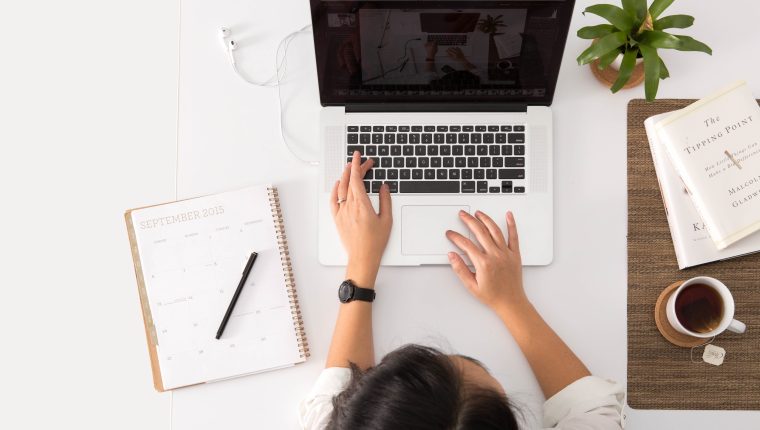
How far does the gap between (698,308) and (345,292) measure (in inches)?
19.7

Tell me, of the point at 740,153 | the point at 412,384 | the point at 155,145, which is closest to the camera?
the point at 412,384

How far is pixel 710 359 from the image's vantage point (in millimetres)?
857

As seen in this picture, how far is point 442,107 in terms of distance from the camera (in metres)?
0.90

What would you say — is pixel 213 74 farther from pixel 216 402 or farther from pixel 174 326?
pixel 216 402

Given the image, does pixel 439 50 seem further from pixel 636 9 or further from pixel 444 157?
pixel 636 9

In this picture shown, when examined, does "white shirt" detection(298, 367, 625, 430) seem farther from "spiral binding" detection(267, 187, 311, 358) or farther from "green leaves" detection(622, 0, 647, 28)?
"green leaves" detection(622, 0, 647, 28)

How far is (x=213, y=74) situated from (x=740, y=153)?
0.80 meters

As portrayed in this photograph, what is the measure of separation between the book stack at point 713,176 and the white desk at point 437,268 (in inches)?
2.5

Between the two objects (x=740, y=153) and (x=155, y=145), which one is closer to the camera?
(x=740, y=153)

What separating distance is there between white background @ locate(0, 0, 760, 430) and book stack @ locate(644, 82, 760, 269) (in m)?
0.07

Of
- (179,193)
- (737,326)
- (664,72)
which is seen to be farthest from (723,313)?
(179,193)

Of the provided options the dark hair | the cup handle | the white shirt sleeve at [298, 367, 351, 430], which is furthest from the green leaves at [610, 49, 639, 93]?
the white shirt sleeve at [298, 367, 351, 430]

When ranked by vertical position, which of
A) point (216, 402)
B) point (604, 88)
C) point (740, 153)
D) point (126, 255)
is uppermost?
point (604, 88)

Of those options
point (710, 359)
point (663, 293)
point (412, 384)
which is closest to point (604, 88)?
point (663, 293)
